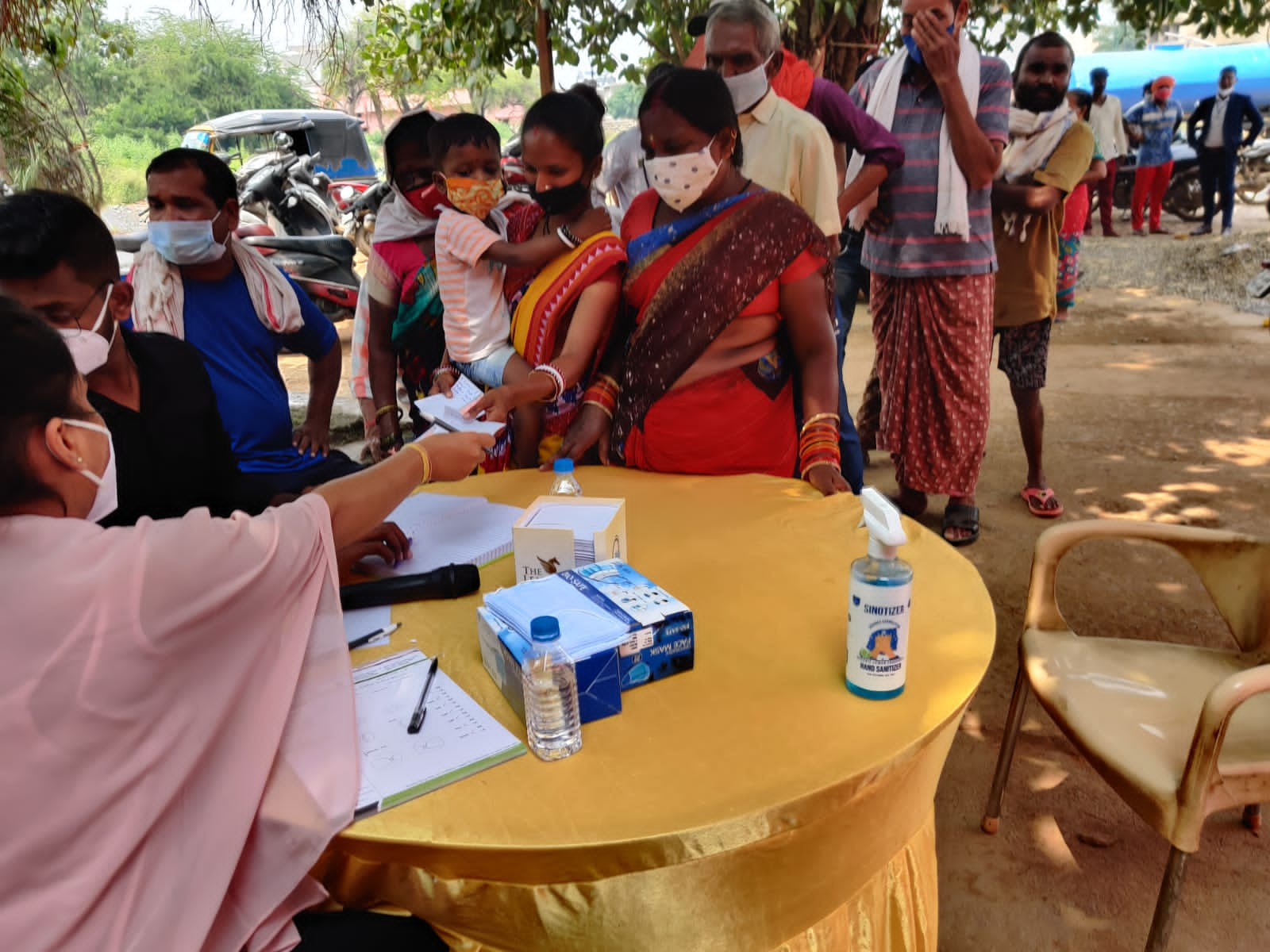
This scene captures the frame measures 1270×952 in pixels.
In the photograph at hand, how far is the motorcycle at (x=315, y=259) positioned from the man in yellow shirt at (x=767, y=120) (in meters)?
5.29

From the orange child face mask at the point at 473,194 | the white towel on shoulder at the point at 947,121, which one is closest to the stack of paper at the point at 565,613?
the orange child face mask at the point at 473,194

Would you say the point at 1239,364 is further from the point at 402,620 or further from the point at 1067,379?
the point at 402,620

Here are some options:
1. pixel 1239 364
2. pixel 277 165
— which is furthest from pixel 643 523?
pixel 277 165

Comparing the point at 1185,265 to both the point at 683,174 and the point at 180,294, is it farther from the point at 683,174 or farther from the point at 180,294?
the point at 180,294

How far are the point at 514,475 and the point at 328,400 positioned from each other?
90 cm

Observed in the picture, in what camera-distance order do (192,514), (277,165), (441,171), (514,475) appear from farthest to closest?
(277,165)
(441,171)
(514,475)
(192,514)

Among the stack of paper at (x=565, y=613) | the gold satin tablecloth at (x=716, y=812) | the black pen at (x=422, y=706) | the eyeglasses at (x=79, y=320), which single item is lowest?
the gold satin tablecloth at (x=716, y=812)

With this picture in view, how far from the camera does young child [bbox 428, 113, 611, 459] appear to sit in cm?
238

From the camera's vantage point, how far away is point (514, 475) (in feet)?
7.08

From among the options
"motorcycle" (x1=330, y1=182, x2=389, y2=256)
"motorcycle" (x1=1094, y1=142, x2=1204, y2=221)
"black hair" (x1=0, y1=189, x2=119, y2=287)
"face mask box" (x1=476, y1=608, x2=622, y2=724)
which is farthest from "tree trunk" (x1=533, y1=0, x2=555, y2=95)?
"motorcycle" (x1=1094, y1=142, x2=1204, y2=221)

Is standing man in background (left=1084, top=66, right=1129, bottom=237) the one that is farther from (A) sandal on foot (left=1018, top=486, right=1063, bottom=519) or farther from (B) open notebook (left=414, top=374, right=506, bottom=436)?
(B) open notebook (left=414, top=374, right=506, bottom=436)

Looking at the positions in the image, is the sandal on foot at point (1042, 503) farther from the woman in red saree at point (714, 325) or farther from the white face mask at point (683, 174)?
the white face mask at point (683, 174)

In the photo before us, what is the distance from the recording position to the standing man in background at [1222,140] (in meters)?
10.9

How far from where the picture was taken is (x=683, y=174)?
205 centimetres
